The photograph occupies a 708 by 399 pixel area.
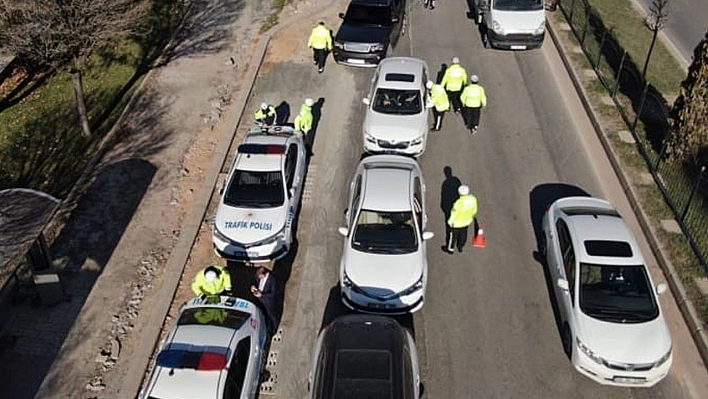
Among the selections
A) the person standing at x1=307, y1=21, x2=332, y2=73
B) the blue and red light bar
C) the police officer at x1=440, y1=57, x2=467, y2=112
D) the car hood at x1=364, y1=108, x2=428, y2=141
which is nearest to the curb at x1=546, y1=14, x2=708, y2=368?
the police officer at x1=440, y1=57, x2=467, y2=112

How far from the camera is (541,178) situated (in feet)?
55.4

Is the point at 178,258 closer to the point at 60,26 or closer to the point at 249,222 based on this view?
the point at 249,222

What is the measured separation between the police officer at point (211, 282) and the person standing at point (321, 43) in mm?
9679

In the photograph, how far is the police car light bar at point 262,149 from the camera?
15430 millimetres

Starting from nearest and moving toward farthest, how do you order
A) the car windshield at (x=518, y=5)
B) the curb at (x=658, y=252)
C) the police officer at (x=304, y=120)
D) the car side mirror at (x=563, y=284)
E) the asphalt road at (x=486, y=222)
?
the asphalt road at (x=486, y=222), the car side mirror at (x=563, y=284), the curb at (x=658, y=252), the police officer at (x=304, y=120), the car windshield at (x=518, y=5)

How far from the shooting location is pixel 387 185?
558 inches

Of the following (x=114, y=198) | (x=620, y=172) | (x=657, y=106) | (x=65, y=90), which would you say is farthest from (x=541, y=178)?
(x=65, y=90)

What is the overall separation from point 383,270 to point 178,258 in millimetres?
4800

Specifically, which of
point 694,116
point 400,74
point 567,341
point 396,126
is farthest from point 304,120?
point 694,116

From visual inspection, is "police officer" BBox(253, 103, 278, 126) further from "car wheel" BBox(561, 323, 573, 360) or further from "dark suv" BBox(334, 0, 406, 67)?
"car wheel" BBox(561, 323, 573, 360)

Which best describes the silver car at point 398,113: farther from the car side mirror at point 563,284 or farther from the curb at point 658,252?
the car side mirror at point 563,284

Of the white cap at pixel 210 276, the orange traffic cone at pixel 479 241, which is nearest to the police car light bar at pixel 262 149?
the white cap at pixel 210 276

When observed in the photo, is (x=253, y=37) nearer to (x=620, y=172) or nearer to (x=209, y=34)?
(x=209, y=34)

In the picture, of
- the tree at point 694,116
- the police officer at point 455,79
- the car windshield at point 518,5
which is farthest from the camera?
the car windshield at point 518,5
